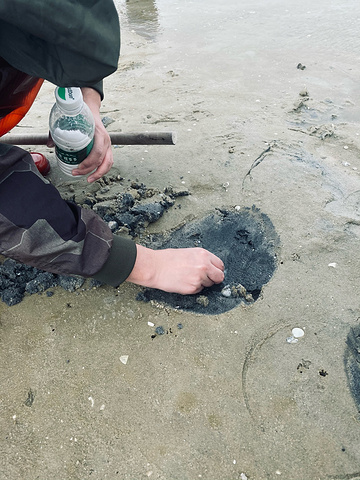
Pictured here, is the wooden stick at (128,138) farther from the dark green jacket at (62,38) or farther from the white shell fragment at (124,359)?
the white shell fragment at (124,359)

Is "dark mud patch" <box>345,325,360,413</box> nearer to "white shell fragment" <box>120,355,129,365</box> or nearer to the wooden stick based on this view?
"white shell fragment" <box>120,355,129,365</box>

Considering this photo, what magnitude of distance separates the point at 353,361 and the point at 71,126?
159 centimetres

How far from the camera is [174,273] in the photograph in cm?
185

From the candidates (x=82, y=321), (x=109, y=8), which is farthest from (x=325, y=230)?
(x=109, y=8)

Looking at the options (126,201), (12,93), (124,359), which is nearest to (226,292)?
(124,359)

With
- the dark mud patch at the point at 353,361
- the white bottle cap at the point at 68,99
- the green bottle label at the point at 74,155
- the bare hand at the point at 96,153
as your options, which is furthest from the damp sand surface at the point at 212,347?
the white bottle cap at the point at 68,99

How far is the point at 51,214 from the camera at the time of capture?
1.58 meters

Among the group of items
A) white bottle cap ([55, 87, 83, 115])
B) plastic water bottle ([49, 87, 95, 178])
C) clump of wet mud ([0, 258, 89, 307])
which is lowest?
clump of wet mud ([0, 258, 89, 307])

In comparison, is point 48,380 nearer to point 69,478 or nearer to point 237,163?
point 69,478

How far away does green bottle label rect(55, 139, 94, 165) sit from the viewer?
1.85 meters

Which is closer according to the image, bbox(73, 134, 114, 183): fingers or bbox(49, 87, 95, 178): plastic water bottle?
bbox(49, 87, 95, 178): plastic water bottle

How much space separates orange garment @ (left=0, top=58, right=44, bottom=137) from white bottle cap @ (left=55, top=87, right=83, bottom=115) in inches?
5.8

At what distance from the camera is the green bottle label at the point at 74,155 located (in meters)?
1.85

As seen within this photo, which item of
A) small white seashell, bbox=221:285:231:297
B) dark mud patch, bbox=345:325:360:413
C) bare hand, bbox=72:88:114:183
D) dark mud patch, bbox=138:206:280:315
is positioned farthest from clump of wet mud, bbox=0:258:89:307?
dark mud patch, bbox=345:325:360:413
